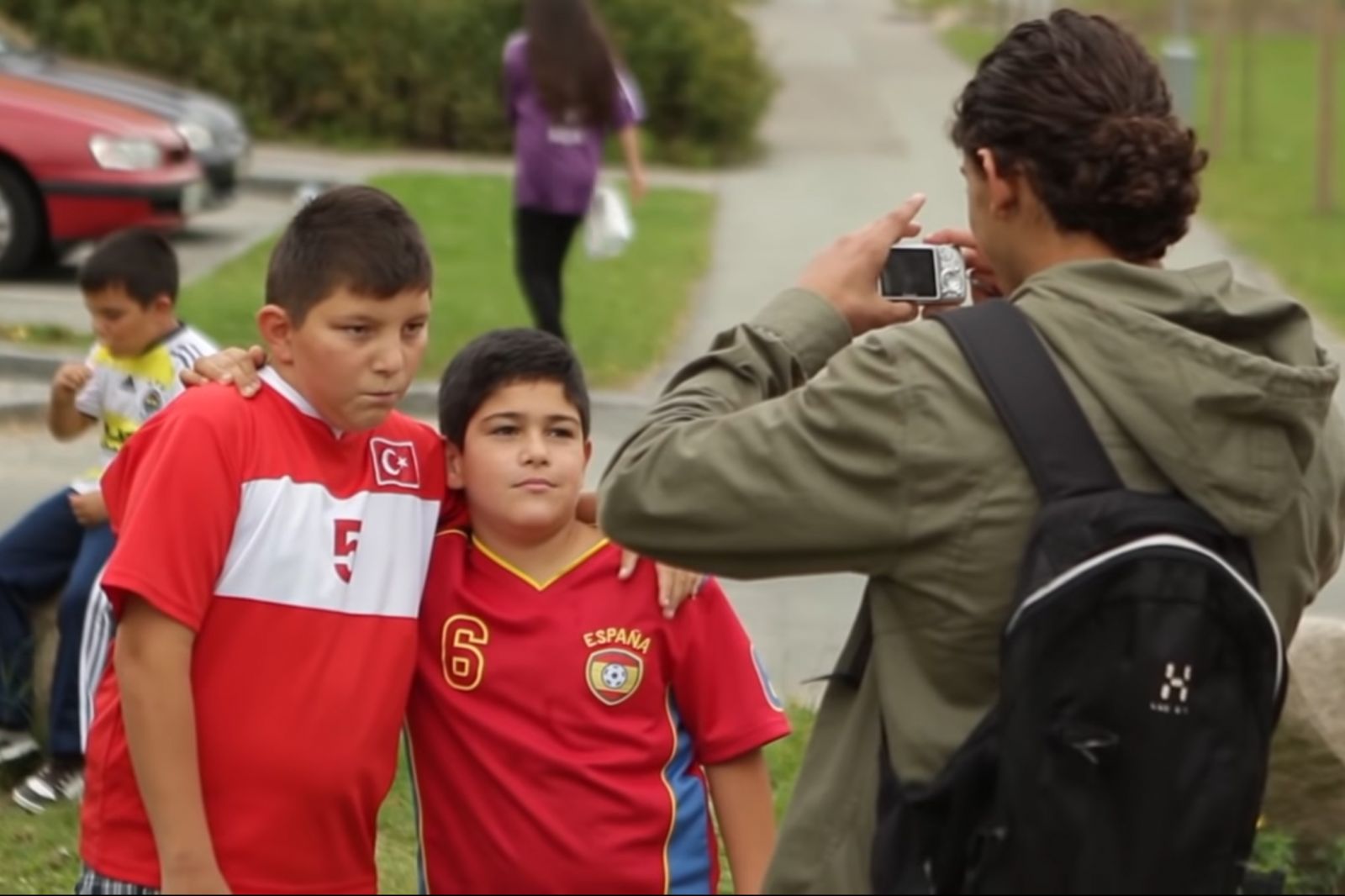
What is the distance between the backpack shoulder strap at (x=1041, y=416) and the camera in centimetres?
235

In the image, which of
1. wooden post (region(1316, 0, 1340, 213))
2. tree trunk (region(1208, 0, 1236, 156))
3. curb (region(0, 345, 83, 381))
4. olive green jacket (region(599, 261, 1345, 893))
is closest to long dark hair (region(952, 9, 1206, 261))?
olive green jacket (region(599, 261, 1345, 893))

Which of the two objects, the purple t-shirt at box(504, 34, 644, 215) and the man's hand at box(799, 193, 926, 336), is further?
the purple t-shirt at box(504, 34, 644, 215)

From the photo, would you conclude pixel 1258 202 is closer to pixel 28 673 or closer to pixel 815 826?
pixel 28 673

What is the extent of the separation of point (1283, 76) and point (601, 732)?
31.6 metres

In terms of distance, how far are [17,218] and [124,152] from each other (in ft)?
2.27

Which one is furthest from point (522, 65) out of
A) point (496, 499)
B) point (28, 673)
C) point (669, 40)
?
point (669, 40)

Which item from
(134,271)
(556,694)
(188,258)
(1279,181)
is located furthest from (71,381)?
(1279,181)

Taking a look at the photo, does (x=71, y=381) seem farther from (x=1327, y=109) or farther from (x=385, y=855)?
(x=1327, y=109)

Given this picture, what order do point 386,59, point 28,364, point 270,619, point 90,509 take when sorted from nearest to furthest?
point 270,619 → point 90,509 → point 28,364 → point 386,59

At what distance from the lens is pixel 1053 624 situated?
2.32 meters

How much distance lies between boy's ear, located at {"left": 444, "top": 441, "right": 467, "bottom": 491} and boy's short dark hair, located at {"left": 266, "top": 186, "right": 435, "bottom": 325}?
25 cm

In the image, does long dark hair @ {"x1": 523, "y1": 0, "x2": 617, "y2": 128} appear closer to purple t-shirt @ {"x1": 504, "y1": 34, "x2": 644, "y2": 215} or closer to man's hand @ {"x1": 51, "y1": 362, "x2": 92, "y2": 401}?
purple t-shirt @ {"x1": 504, "y1": 34, "x2": 644, "y2": 215}

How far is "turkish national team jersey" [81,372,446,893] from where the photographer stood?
2.90 m

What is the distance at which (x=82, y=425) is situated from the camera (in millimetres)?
5410
